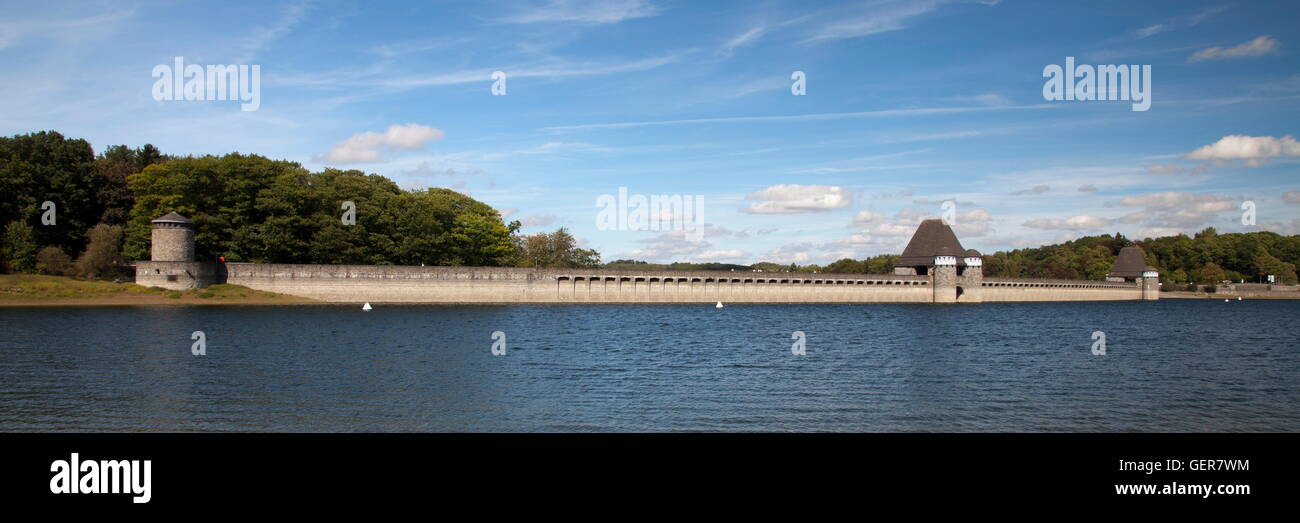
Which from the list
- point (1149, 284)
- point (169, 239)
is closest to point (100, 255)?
point (169, 239)

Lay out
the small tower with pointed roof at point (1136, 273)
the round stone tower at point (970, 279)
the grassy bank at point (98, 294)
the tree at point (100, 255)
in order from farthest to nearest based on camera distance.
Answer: the small tower with pointed roof at point (1136, 273) → the round stone tower at point (970, 279) → the tree at point (100, 255) → the grassy bank at point (98, 294)

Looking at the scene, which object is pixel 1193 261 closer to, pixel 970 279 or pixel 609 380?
pixel 970 279

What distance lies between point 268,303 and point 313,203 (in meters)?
12.8

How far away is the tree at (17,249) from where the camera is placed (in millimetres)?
66500

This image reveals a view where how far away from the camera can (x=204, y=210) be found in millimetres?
73500

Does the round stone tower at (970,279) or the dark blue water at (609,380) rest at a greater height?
the round stone tower at (970,279)

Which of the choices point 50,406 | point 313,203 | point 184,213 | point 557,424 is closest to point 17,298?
point 184,213


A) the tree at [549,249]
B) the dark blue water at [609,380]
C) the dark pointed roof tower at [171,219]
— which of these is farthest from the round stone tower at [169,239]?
the tree at [549,249]

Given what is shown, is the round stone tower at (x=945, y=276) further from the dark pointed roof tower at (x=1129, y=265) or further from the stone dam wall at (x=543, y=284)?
the dark pointed roof tower at (x=1129, y=265)

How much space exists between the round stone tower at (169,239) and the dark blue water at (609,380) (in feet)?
70.4
